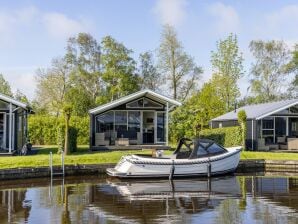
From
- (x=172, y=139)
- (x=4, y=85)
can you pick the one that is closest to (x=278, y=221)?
(x=172, y=139)

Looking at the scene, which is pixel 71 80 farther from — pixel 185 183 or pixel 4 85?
pixel 185 183

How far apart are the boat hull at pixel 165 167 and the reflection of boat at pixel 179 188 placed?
45 cm

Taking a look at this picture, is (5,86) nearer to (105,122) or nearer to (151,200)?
(105,122)

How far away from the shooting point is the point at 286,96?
176 ft

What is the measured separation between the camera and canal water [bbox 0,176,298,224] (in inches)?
458

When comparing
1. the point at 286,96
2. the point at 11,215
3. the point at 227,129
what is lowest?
the point at 11,215

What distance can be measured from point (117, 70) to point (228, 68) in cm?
1155

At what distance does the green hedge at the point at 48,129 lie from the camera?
35.5m

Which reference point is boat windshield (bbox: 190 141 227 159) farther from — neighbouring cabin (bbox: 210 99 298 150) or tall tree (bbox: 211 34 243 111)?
tall tree (bbox: 211 34 243 111)

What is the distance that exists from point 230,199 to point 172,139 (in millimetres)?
23450

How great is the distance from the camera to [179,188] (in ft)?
55.4

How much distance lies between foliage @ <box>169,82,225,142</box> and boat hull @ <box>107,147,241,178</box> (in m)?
15.2

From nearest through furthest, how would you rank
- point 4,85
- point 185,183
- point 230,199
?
point 230,199
point 185,183
point 4,85

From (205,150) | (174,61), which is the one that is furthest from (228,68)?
(205,150)
